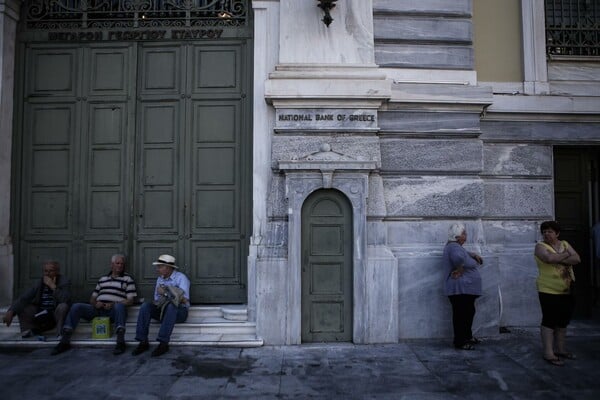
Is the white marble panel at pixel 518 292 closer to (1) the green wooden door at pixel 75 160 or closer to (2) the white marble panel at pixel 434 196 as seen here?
(2) the white marble panel at pixel 434 196

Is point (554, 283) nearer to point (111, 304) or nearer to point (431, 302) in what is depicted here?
point (431, 302)

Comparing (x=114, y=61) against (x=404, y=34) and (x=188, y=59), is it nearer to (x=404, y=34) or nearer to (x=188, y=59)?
(x=188, y=59)

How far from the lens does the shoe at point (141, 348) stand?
22.8 ft

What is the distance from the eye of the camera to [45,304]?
24.8ft

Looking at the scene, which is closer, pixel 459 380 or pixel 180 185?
pixel 459 380

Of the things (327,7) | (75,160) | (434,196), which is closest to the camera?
(327,7)

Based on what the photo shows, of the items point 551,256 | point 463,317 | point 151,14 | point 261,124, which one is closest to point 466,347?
point 463,317

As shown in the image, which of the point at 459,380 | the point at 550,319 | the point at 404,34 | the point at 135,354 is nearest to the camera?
the point at 459,380

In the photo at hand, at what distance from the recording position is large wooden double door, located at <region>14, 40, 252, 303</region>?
331 inches

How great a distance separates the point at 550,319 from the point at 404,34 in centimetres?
483

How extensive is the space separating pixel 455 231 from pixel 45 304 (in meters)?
6.16

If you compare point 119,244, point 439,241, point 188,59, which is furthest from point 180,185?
point 439,241

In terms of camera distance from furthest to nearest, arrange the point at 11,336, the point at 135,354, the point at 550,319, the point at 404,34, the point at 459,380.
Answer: the point at 404,34 < the point at 11,336 < the point at 135,354 < the point at 550,319 < the point at 459,380

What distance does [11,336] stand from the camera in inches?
300
